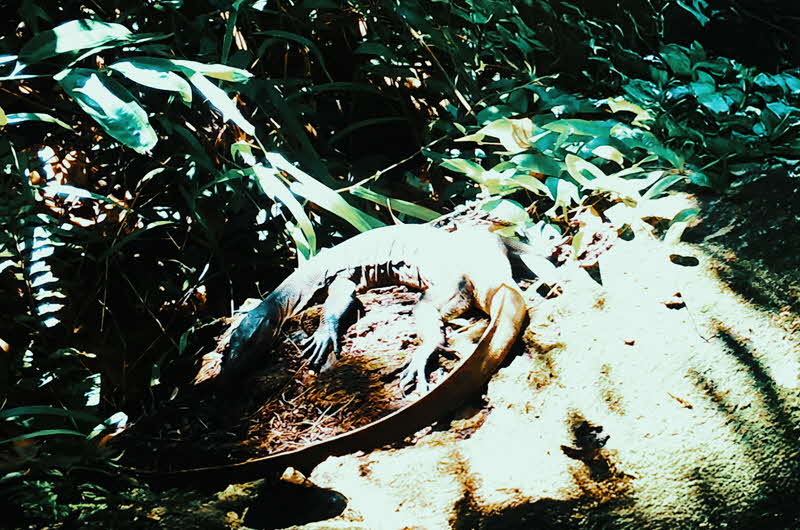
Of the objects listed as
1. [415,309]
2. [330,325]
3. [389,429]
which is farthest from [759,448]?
[330,325]

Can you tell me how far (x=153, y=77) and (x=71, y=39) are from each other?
12.4 inches

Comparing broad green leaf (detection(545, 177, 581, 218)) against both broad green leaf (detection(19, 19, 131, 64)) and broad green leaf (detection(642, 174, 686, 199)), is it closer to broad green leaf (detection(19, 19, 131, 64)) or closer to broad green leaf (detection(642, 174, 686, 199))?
broad green leaf (detection(642, 174, 686, 199))

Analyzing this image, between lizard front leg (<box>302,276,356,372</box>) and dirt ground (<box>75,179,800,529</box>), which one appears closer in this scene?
dirt ground (<box>75,179,800,529</box>)

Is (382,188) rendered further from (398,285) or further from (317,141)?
(398,285)

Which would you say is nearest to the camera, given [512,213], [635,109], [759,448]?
[759,448]

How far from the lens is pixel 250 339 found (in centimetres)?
288

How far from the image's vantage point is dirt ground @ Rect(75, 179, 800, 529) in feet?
5.30

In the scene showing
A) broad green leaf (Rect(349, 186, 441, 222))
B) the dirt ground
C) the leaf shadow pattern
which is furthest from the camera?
broad green leaf (Rect(349, 186, 441, 222))

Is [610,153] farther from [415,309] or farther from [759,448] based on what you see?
[759,448]

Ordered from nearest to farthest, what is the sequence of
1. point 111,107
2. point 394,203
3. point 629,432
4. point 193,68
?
1. point 629,432
2. point 111,107
3. point 193,68
4. point 394,203

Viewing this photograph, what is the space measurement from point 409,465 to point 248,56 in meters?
2.29

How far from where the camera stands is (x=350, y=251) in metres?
3.39

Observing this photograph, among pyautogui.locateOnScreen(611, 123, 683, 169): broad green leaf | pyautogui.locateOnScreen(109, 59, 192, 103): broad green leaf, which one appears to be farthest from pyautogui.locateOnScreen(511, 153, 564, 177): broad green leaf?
pyautogui.locateOnScreen(109, 59, 192, 103): broad green leaf

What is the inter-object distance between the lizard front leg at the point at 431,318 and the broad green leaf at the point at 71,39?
5.12 feet
